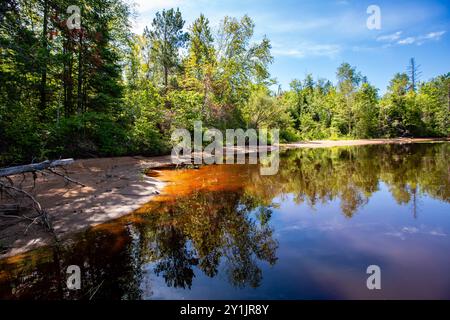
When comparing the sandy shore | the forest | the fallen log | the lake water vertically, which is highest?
the forest

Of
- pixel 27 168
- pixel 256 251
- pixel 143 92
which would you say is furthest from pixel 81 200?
pixel 143 92

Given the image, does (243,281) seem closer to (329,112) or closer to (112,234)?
(112,234)

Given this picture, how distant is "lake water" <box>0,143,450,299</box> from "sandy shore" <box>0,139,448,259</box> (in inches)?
20.8

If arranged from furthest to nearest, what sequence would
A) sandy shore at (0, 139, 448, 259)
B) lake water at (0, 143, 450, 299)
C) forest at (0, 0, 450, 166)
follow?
forest at (0, 0, 450, 166) → sandy shore at (0, 139, 448, 259) → lake water at (0, 143, 450, 299)

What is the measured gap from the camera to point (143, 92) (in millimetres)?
18312

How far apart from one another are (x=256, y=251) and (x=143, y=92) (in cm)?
1618

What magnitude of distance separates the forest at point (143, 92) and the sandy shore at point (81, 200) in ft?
4.28

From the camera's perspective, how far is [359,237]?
18.5 feet

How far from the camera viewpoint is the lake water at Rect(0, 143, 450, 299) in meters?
3.81

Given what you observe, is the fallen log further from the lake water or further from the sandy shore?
the lake water

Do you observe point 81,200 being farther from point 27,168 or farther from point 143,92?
point 143,92

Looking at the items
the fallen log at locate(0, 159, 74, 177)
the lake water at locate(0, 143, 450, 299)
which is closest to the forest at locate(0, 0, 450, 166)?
the fallen log at locate(0, 159, 74, 177)

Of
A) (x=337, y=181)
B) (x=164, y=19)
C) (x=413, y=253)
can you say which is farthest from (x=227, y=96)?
(x=413, y=253)

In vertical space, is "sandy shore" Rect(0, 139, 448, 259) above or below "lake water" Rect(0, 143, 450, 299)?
above
